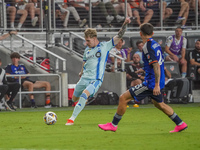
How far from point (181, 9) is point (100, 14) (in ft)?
11.8

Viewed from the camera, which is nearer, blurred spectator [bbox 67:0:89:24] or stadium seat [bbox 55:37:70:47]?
stadium seat [bbox 55:37:70:47]

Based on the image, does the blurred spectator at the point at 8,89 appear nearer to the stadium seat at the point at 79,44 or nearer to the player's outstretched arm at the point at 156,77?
the stadium seat at the point at 79,44

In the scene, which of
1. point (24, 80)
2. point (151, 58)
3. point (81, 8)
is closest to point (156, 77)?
point (151, 58)

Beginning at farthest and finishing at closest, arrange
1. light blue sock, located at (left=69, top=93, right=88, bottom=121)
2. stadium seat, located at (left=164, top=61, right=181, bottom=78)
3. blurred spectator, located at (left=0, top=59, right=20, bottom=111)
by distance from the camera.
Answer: stadium seat, located at (left=164, top=61, right=181, bottom=78)
blurred spectator, located at (left=0, top=59, right=20, bottom=111)
light blue sock, located at (left=69, top=93, right=88, bottom=121)

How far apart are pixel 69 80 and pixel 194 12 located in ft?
22.8

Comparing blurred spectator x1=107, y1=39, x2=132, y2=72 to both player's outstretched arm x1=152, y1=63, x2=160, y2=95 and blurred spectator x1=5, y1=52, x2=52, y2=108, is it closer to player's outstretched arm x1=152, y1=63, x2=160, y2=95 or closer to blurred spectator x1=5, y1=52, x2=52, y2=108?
blurred spectator x1=5, y1=52, x2=52, y2=108

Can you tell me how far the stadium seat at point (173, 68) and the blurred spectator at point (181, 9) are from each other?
171 inches

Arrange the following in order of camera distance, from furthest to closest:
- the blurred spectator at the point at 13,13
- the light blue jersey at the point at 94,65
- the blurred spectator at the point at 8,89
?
1. the blurred spectator at the point at 13,13
2. the blurred spectator at the point at 8,89
3. the light blue jersey at the point at 94,65

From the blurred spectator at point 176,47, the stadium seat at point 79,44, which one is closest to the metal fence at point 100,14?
the stadium seat at point 79,44

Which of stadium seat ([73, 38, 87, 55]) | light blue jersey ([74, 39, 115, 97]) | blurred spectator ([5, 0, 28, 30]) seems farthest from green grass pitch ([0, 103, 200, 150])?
blurred spectator ([5, 0, 28, 30])

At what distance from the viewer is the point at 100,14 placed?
22219 mm

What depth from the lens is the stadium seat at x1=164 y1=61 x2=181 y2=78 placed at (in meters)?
19.0

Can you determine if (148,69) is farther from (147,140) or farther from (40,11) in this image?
(40,11)

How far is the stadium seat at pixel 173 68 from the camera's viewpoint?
19031 mm
